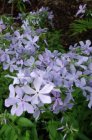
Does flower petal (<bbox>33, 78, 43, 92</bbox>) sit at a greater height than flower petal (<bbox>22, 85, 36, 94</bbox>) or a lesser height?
greater

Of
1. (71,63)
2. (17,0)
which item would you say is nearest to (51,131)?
(71,63)

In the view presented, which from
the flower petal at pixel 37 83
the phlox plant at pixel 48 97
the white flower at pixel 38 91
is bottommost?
the phlox plant at pixel 48 97

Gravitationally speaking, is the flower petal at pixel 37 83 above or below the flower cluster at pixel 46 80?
above

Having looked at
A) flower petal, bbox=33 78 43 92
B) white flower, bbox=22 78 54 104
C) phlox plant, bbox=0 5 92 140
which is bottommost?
phlox plant, bbox=0 5 92 140

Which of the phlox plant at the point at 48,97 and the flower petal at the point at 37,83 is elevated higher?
the flower petal at the point at 37,83

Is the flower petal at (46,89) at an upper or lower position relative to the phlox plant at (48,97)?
upper

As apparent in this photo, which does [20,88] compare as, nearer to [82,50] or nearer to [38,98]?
[38,98]

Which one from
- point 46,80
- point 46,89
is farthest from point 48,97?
point 46,80

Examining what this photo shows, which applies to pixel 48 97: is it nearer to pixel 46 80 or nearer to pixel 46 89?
pixel 46 89

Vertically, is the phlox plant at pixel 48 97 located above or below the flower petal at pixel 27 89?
below

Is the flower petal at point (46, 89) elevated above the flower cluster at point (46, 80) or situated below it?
above

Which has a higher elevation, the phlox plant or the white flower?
the white flower
